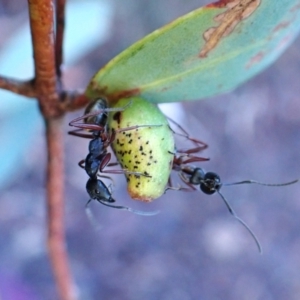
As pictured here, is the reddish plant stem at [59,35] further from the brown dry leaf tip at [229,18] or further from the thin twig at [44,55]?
the brown dry leaf tip at [229,18]

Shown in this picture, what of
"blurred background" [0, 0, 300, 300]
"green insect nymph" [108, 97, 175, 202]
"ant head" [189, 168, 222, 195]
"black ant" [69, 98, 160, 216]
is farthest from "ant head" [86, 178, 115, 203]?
"blurred background" [0, 0, 300, 300]

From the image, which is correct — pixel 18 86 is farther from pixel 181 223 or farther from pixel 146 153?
pixel 181 223

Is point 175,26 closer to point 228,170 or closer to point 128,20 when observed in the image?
point 228,170

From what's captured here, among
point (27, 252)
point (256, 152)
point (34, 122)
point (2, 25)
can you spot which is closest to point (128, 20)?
point (2, 25)

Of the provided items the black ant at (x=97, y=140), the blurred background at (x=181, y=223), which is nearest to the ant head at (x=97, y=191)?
the black ant at (x=97, y=140)

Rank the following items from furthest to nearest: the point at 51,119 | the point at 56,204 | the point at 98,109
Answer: the point at 56,204 < the point at 51,119 < the point at 98,109

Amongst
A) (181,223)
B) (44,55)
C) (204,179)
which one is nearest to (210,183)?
(204,179)

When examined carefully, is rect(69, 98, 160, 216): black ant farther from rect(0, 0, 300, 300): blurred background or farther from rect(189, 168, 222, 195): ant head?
rect(0, 0, 300, 300): blurred background
